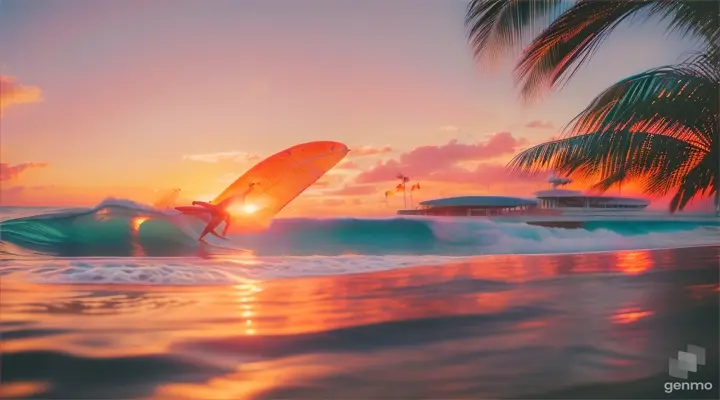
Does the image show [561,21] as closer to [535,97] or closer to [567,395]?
[535,97]

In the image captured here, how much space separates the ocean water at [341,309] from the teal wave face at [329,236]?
0.08 feet

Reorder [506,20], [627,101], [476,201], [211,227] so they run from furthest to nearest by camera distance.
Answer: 1. [476,201]
2. [211,227]
3. [506,20]
4. [627,101]

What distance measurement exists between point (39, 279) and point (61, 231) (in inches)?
37.7

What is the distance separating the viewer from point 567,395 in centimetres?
273

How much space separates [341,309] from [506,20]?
2235 mm

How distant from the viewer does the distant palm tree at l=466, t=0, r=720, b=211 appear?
134 inches

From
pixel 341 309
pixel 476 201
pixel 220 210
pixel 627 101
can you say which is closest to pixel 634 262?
pixel 476 201

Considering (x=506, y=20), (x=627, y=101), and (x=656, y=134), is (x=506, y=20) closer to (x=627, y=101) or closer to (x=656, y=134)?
(x=627, y=101)

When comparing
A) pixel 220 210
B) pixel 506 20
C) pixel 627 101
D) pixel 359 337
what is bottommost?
pixel 359 337

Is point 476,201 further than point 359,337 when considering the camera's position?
Yes

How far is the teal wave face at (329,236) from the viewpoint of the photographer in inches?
241

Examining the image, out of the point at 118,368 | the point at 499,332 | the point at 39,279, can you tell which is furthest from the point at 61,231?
the point at 499,332

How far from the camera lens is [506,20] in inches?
146

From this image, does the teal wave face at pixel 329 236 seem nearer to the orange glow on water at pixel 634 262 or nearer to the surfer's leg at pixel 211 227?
the surfer's leg at pixel 211 227
